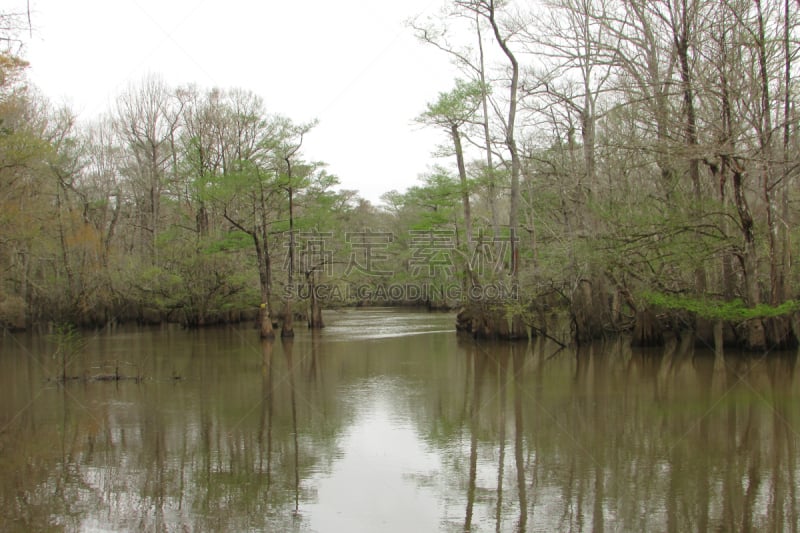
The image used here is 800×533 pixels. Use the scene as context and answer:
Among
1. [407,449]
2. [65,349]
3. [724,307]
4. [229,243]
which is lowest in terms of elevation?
[407,449]

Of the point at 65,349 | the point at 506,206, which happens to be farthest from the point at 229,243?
the point at 506,206

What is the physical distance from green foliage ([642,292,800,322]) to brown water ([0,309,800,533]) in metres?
0.95

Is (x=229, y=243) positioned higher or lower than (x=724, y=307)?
higher

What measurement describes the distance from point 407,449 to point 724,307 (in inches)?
390

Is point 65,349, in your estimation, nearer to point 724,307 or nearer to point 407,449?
point 407,449

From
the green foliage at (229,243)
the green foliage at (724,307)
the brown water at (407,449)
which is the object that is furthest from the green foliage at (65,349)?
the green foliage at (724,307)

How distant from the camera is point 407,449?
25.3ft

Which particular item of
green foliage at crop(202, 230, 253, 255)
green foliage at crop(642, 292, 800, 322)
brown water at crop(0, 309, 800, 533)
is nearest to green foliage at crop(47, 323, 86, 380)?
brown water at crop(0, 309, 800, 533)

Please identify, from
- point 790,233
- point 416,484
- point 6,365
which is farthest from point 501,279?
point 416,484

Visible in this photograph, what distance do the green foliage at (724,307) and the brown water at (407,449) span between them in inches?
37.2

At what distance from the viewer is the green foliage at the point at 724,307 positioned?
1438 cm

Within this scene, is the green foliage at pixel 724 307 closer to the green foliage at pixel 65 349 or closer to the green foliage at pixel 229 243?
the green foliage at pixel 65 349

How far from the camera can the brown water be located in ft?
17.7

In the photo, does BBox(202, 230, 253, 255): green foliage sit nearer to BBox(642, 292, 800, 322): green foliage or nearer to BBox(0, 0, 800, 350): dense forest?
BBox(0, 0, 800, 350): dense forest
